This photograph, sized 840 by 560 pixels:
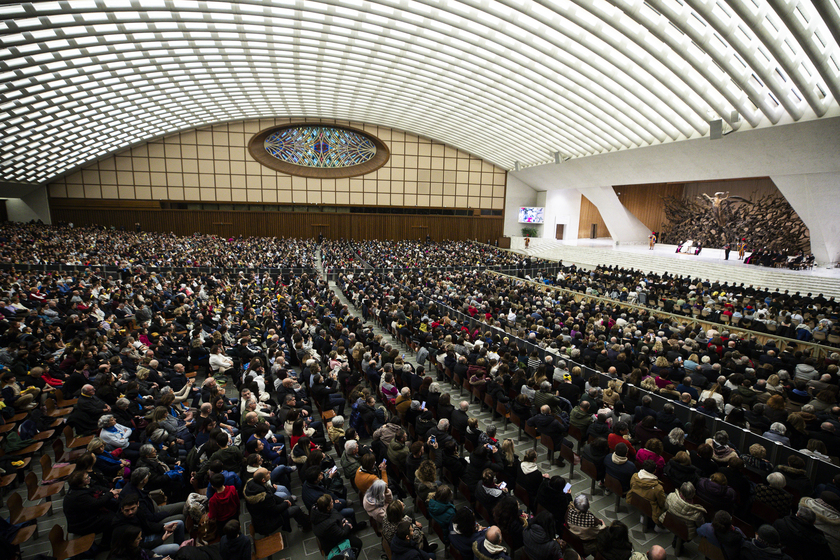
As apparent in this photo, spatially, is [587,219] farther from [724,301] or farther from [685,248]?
[724,301]

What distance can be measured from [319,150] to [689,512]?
38.9 m

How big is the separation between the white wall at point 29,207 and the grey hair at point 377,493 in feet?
143

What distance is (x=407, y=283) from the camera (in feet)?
55.7

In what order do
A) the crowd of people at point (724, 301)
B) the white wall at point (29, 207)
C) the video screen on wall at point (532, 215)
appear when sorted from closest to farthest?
1. the crowd of people at point (724, 301)
2. the white wall at point (29, 207)
3. the video screen on wall at point (532, 215)

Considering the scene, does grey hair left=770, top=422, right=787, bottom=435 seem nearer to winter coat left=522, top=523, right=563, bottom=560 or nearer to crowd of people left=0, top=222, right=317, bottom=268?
winter coat left=522, top=523, right=563, bottom=560

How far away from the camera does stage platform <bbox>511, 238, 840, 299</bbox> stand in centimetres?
1677

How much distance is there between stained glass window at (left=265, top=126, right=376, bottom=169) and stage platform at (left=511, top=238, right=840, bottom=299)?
65.6 ft

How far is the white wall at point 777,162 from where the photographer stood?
52.1 ft

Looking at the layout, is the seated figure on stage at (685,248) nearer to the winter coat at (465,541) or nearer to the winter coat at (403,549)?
the winter coat at (465,541)

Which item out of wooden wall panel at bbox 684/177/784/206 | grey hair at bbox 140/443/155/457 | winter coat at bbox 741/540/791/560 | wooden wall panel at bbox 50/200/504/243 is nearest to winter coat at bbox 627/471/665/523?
winter coat at bbox 741/540/791/560

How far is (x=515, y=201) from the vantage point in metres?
40.4

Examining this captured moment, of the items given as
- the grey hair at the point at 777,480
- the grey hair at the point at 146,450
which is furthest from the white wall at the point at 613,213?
the grey hair at the point at 146,450

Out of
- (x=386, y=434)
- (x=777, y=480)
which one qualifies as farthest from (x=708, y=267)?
(x=386, y=434)

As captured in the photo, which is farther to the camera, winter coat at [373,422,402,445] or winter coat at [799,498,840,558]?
winter coat at [373,422,402,445]
